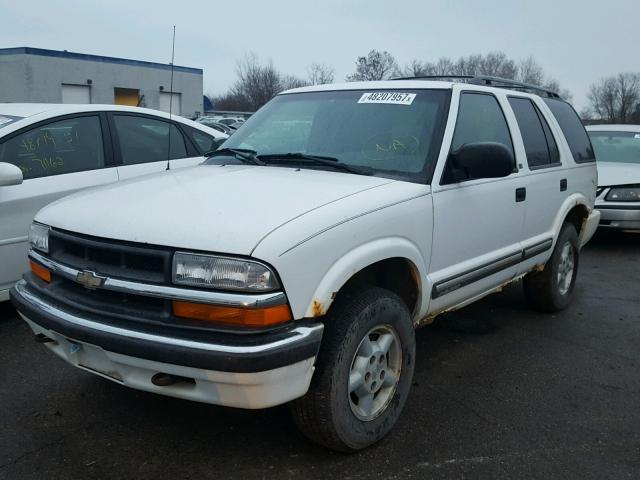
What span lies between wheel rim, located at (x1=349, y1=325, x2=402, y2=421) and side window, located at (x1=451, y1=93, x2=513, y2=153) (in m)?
1.20

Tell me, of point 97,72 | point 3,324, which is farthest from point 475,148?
point 97,72

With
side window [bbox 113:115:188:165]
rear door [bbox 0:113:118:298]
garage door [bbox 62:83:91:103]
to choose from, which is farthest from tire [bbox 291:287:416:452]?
garage door [bbox 62:83:91:103]

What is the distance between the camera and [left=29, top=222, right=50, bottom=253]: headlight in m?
2.99

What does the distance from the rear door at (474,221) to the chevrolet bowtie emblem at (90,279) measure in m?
1.68

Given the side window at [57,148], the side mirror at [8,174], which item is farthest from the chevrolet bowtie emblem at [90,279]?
the side window at [57,148]

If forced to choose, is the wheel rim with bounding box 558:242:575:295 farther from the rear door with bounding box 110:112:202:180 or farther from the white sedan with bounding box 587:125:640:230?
the rear door with bounding box 110:112:202:180

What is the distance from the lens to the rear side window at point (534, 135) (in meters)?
4.41

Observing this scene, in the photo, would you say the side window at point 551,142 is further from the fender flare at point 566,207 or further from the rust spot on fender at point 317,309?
the rust spot on fender at point 317,309

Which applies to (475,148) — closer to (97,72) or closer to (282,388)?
(282,388)

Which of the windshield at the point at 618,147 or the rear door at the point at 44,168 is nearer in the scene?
the rear door at the point at 44,168

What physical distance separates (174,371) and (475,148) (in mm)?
1945

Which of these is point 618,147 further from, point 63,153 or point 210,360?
point 210,360

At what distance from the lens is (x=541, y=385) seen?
375 centimetres

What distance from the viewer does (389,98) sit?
3.71m
